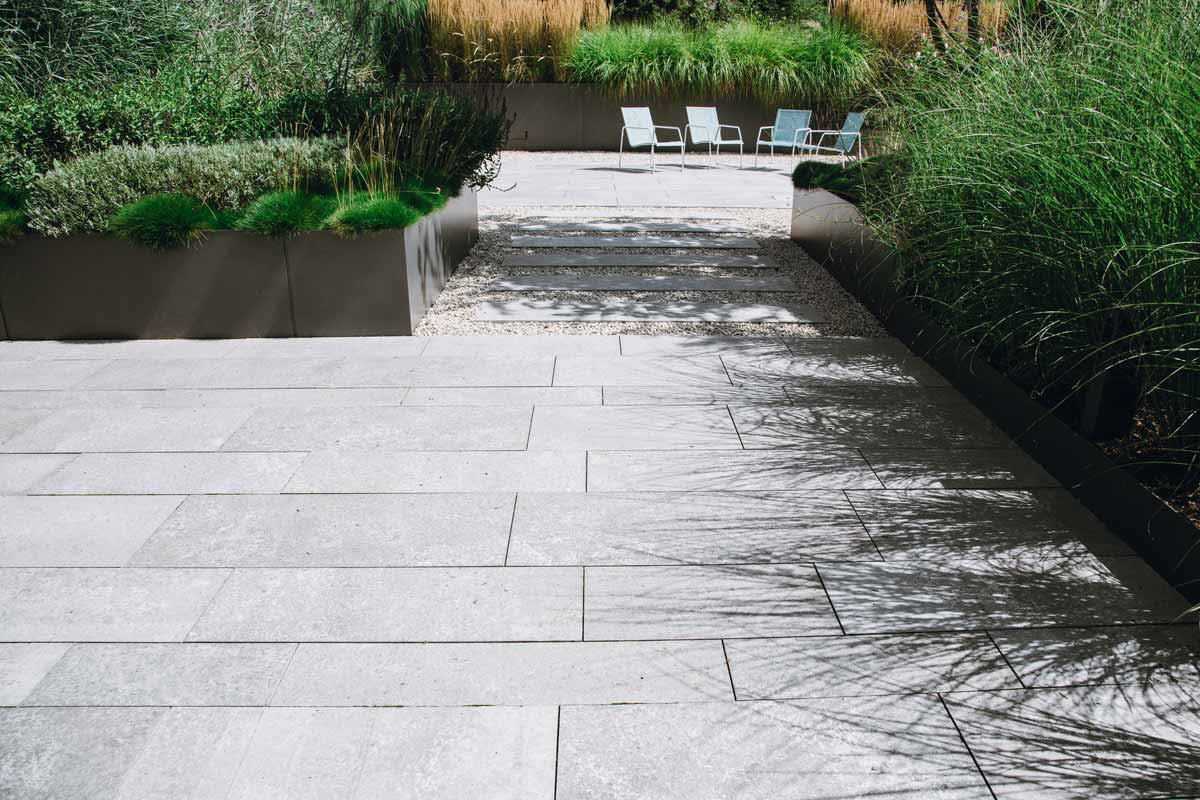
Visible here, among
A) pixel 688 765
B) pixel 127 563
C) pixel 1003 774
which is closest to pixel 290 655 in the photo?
pixel 127 563

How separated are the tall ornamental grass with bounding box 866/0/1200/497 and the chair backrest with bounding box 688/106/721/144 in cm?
826

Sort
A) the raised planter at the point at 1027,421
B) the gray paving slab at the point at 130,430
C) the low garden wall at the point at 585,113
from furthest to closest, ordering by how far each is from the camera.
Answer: the low garden wall at the point at 585,113 → the gray paving slab at the point at 130,430 → the raised planter at the point at 1027,421

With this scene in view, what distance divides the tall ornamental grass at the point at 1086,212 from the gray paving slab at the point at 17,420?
161 inches

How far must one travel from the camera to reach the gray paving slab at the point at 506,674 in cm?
236

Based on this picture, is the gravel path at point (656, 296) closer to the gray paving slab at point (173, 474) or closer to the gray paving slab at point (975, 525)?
the gray paving slab at point (173, 474)

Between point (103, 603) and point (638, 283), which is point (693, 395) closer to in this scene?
point (638, 283)

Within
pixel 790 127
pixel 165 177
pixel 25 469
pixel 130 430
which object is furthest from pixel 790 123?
pixel 25 469

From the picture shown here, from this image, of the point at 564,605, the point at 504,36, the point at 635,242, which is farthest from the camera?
the point at 504,36

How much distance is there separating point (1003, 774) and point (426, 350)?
12.4 feet

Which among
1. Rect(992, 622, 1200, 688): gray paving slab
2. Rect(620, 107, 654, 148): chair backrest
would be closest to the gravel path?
Rect(992, 622, 1200, 688): gray paving slab

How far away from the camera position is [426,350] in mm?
5168

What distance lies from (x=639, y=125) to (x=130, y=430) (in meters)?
9.37

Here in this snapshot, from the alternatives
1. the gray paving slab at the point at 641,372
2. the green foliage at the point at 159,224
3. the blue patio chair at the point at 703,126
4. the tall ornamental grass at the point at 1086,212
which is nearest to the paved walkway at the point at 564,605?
the gray paving slab at the point at 641,372

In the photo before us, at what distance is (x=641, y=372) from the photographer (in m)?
4.80
